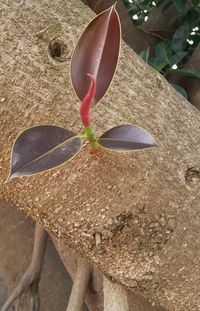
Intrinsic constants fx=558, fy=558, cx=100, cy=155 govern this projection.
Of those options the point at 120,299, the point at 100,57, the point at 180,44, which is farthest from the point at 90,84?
the point at 180,44

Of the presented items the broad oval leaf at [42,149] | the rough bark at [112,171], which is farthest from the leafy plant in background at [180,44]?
the broad oval leaf at [42,149]

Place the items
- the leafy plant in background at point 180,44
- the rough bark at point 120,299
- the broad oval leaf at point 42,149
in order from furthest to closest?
the leafy plant in background at point 180,44, the rough bark at point 120,299, the broad oval leaf at point 42,149

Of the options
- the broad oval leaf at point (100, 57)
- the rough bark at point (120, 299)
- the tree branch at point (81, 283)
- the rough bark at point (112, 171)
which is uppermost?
the broad oval leaf at point (100, 57)

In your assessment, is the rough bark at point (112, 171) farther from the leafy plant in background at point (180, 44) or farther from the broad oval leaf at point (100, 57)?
the leafy plant in background at point (180, 44)

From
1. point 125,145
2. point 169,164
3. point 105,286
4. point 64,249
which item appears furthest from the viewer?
point 64,249

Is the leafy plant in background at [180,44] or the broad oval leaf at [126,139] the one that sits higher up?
the broad oval leaf at [126,139]

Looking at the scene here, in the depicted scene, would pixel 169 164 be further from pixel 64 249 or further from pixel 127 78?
pixel 64 249

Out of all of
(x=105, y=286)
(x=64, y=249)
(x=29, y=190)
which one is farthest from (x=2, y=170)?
(x=64, y=249)

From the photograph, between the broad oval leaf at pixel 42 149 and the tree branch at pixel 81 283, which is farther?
the tree branch at pixel 81 283
